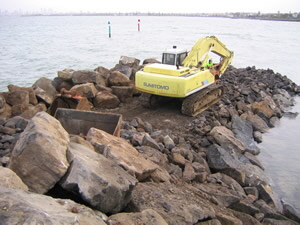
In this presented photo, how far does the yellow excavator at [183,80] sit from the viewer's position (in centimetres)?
→ 846

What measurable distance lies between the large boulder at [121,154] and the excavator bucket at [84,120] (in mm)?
1231

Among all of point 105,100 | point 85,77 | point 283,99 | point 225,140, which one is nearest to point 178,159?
point 225,140

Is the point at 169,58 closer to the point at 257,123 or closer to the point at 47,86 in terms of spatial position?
the point at 257,123

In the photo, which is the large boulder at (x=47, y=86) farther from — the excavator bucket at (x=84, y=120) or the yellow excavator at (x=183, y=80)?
the excavator bucket at (x=84, y=120)

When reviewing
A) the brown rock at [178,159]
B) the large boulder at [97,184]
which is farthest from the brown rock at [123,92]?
the large boulder at [97,184]

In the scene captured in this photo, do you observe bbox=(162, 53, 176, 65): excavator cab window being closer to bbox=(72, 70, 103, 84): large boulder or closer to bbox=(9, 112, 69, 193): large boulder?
bbox=(72, 70, 103, 84): large boulder

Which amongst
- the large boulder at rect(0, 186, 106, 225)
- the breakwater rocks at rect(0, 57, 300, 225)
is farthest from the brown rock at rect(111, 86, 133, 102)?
the large boulder at rect(0, 186, 106, 225)

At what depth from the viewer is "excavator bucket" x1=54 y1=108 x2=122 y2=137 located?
630 cm

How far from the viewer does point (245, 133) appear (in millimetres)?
9336

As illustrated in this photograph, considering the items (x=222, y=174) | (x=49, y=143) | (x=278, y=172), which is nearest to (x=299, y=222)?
(x=222, y=174)

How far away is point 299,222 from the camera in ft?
18.2

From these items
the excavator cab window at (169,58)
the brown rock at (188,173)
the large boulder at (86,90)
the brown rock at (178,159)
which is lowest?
the brown rock at (188,173)

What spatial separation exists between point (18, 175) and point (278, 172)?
6290 mm

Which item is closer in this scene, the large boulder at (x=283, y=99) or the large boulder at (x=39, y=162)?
the large boulder at (x=39, y=162)
